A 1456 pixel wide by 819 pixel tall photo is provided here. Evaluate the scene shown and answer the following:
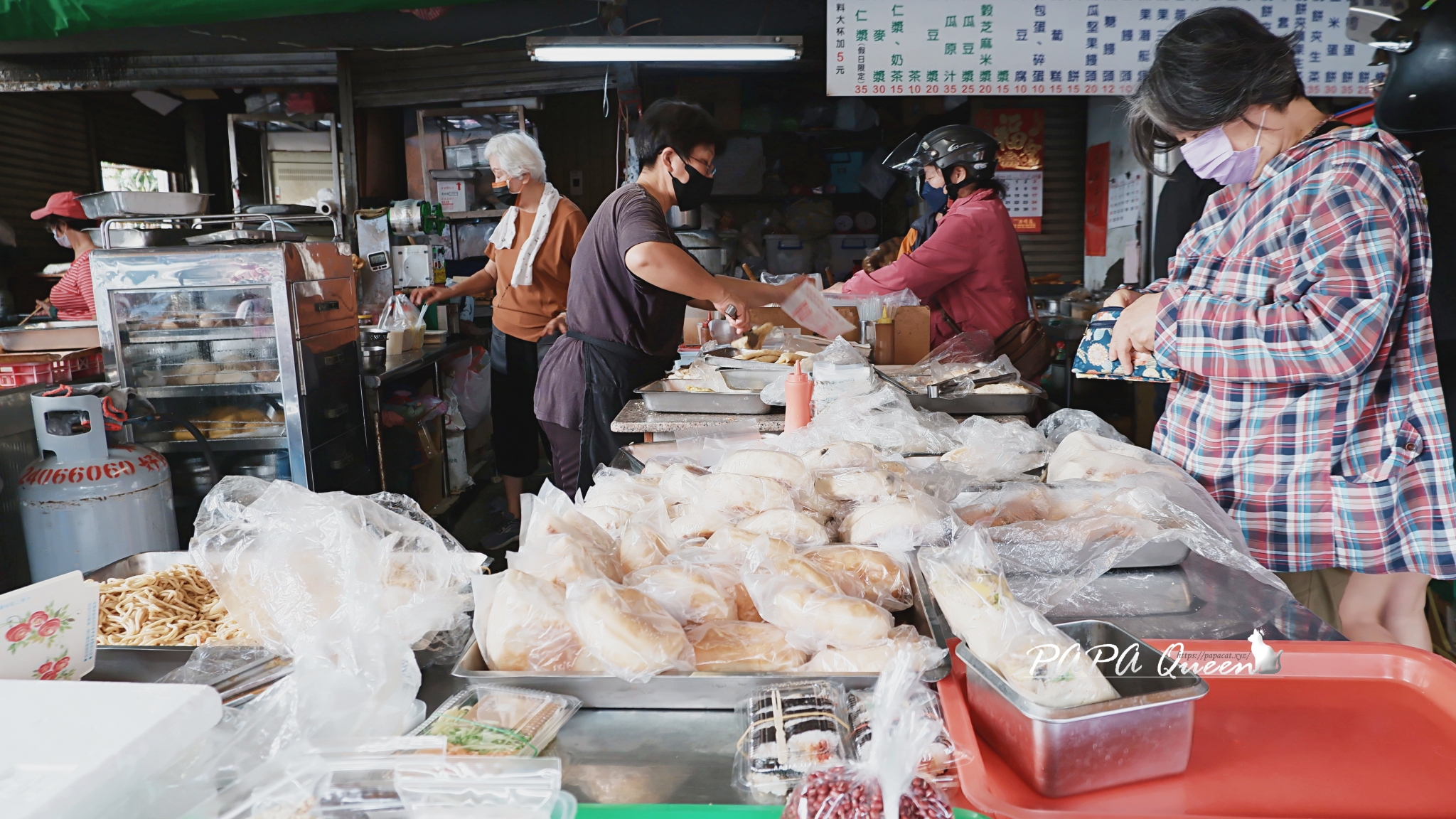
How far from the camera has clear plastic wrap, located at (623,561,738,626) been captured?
4.15ft

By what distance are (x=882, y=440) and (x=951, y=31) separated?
340 cm

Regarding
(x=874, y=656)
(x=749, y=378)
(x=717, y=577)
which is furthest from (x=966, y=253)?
(x=874, y=656)

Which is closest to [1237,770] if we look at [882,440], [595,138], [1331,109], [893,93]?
[882,440]

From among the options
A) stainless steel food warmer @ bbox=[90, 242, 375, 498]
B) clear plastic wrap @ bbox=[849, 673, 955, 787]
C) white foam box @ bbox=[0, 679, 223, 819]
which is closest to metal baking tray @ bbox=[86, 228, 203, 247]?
stainless steel food warmer @ bbox=[90, 242, 375, 498]

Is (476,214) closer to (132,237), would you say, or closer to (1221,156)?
(132,237)

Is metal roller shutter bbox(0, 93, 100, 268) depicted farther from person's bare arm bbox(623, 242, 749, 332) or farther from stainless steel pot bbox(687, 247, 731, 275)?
person's bare arm bbox(623, 242, 749, 332)

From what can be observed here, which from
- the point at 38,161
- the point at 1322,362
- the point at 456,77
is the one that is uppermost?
the point at 456,77

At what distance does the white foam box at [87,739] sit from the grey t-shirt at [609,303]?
8.68 feet

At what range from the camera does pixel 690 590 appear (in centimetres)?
128

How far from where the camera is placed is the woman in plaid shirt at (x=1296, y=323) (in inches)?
69.1

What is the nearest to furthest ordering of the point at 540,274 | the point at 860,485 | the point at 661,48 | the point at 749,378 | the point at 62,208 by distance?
the point at 860,485
the point at 749,378
the point at 540,274
the point at 661,48
the point at 62,208

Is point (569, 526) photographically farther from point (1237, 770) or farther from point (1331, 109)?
point (1331, 109)

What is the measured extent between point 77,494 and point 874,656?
3.44 m

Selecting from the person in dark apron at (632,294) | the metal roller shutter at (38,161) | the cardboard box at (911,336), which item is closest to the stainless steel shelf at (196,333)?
the person in dark apron at (632,294)
